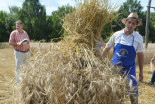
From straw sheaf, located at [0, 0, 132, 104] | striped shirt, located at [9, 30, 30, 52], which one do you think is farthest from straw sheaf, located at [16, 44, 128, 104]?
striped shirt, located at [9, 30, 30, 52]

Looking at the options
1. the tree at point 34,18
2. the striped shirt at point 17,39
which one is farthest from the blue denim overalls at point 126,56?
the tree at point 34,18

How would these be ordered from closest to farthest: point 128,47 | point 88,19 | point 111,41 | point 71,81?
point 71,81
point 88,19
point 128,47
point 111,41

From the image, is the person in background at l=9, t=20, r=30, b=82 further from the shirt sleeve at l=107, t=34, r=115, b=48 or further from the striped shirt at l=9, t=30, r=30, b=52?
the shirt sleeve at l=107, t=34, r=115, b=48

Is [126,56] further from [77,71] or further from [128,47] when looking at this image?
[77,71]

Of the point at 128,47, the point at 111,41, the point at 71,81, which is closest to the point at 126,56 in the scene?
the point at 128,47

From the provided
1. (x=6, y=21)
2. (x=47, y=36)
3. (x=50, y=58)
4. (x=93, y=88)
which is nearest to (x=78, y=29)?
(x=50, y=58)

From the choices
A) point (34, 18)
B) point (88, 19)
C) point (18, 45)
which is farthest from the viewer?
point (34, 18)

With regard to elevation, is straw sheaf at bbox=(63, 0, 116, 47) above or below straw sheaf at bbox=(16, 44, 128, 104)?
above

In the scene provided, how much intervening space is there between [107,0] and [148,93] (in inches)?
123

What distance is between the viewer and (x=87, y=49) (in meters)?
1.82

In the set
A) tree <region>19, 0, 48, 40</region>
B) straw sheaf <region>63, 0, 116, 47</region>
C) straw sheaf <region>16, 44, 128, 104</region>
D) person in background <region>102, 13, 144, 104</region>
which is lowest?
straw sheaf <region>16, 44, 128, 104</region>

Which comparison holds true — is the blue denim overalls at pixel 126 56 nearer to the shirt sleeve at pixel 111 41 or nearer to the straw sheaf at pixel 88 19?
the shirt sleeve at pixel 111 41

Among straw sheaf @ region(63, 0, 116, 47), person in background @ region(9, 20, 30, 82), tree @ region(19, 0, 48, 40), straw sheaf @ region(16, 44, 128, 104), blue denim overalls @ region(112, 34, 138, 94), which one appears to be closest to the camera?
straw sheaf @ region(16, 44, 128, 104)

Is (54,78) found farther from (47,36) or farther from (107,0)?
(47,36)
